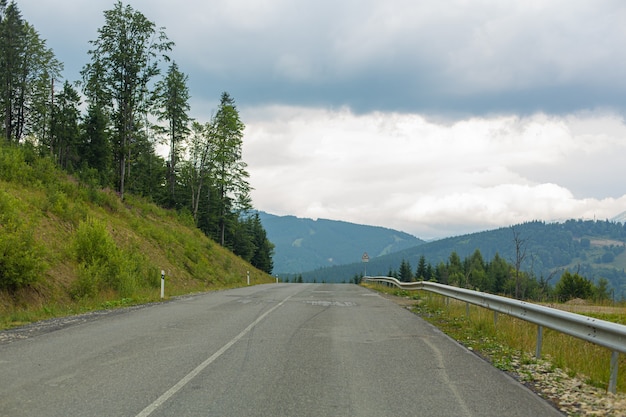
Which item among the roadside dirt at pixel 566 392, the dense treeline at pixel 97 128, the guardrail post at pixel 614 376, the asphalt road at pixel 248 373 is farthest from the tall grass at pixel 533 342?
the dense treeline at pixel 97 128

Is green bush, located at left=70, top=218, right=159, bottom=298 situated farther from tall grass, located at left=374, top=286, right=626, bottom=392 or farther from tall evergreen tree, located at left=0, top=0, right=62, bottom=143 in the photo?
tall evergreen tree, located at left=0, top=0, right=62, bottom=143

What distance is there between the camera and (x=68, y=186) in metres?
23.9

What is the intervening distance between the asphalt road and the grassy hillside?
3.18m

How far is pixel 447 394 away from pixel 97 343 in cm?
597

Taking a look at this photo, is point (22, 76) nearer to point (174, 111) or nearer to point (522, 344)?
point (174, 111)

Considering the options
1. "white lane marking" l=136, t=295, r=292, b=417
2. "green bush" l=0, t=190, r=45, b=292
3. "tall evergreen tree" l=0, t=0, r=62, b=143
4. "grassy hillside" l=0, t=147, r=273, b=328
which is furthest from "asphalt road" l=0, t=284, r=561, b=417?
"tall evergreen tree" l=0, t=0, r=62, b=143

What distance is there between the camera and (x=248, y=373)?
A: 610cm

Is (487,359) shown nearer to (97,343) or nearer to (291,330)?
(291,330)

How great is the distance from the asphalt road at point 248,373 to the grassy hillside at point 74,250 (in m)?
3.18

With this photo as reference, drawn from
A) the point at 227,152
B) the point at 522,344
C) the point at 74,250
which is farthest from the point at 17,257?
the point at 227,152

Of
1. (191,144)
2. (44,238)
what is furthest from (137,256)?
(191,144)

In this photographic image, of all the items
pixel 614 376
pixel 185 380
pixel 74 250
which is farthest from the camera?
pixel 74 250

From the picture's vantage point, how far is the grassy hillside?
12211 mm

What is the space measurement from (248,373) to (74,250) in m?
12.6
